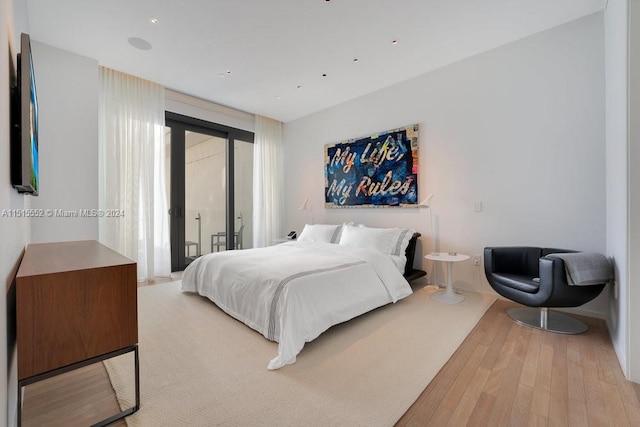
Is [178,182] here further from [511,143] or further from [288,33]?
[511,143]

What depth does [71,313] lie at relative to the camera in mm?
1296

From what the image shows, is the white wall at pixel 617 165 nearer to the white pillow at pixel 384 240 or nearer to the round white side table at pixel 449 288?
the round white side table at pixel 449 288

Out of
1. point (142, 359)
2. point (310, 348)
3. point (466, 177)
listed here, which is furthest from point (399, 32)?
point (142, 359)

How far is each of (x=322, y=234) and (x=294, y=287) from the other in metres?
2.13

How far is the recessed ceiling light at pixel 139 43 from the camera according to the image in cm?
307

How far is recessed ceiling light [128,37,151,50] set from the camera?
121 inches

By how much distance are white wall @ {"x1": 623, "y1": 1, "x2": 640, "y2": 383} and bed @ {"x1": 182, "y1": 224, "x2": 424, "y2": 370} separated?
1.73 metres

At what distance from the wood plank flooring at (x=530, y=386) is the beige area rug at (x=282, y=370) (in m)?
0.11

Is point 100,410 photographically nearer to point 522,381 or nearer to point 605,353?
point 522,381

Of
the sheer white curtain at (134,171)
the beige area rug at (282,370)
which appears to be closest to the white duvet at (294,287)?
the beige area rug at (282,370)

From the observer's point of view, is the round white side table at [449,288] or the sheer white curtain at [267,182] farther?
the sheer white curtain at [267,182]

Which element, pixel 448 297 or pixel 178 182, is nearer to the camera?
pixel 448 297

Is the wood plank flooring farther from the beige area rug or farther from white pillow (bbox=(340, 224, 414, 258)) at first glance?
white pillow (bbox=(340, 224, 414, 258))

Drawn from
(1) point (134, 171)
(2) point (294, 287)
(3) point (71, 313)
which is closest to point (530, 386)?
(2) point (294, 287)
